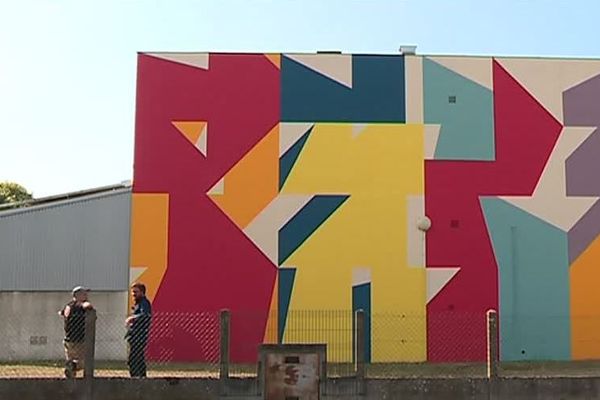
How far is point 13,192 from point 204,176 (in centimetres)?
2774

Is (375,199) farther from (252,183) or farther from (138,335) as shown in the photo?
(138,335)

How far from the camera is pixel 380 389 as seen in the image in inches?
398

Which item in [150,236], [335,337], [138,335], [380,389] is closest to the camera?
[380,389]

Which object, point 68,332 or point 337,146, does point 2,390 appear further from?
point 337,146

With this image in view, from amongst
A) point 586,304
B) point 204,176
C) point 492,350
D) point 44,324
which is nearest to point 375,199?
point 204,176

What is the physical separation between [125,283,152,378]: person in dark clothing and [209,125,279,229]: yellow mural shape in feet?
21.9

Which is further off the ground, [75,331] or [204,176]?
[204,176]

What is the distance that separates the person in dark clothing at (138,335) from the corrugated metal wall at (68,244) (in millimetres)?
6762

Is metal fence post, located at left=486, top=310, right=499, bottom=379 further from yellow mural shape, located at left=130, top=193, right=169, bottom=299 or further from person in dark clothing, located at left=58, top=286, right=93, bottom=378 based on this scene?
yellow mural shape, located at left=130, top=193, right=169, bottom=299

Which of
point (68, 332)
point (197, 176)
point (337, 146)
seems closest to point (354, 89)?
point (337, 146)

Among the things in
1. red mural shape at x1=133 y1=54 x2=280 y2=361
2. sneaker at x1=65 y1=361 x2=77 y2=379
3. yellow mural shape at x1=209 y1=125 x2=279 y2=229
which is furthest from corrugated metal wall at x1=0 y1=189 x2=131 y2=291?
sneaker at x1=65 y1=361 x2=77 y2=379

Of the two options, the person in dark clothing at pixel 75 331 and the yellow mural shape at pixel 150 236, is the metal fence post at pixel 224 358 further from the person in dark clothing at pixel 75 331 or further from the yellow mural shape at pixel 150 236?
the yellow mural shape at pixel 150 236

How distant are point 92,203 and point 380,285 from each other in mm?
6873

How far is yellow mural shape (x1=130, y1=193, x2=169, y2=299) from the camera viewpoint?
17.5 m
